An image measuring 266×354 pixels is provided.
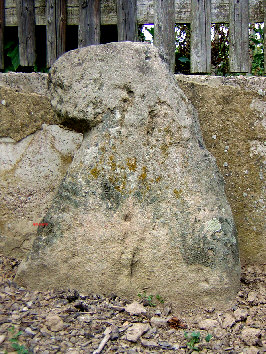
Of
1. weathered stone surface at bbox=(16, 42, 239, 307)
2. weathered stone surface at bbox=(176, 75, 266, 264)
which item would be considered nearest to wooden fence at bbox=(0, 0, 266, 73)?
weathered stone surface at bbox=(176, 75, 266, 264)

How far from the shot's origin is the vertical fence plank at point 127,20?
107 inches

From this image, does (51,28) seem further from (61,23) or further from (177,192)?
(177,192)

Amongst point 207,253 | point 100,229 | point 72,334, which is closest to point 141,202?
point 100,229

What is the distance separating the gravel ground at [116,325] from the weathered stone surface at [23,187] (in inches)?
13.5

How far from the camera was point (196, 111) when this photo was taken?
2.27 meters

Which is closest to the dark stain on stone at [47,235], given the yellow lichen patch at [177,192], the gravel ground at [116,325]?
the gravel ground at [116,325]

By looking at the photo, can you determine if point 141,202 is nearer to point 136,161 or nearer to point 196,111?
point 136,161

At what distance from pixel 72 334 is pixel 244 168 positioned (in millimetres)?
1231

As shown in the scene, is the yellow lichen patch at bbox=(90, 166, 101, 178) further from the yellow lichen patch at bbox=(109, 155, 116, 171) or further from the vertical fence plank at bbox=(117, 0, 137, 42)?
the vertical fence plank at bbox=(117, 0, 137, 42)

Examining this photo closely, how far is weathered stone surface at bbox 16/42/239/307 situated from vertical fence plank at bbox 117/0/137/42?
0.76 meters

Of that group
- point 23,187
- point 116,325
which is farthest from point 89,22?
point 116,325

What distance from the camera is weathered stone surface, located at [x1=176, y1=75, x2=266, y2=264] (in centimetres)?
229

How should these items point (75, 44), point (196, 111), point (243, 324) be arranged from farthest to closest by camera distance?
point (75, 44)
point (196, 111)
point (243, 324)

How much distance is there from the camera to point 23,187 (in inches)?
93.6
